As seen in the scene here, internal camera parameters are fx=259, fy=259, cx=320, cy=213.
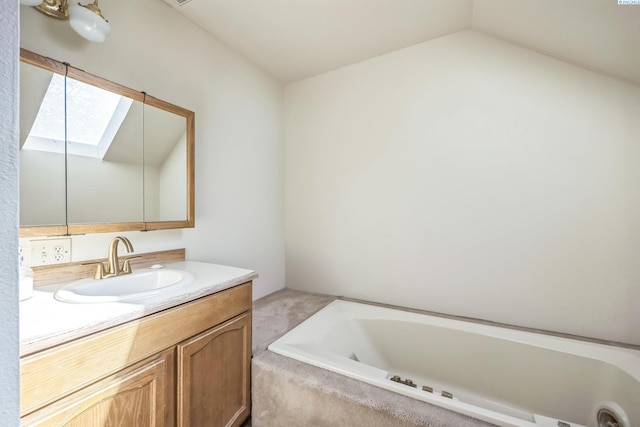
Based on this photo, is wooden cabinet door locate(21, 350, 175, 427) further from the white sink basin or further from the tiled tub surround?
the tiled tub surround

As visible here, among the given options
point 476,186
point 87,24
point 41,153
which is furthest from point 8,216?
point 476,186

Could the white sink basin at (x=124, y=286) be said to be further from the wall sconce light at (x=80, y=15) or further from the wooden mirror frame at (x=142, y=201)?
the wall sconce light at (x=80, y=15)

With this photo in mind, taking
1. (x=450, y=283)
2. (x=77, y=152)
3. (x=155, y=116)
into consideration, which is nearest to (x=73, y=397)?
(x=77, y=152)

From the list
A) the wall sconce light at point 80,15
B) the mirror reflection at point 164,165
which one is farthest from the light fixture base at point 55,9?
the mirror reflection at point 164,165

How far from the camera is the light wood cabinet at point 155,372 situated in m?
0.70

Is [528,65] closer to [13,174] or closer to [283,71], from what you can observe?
[283,71]

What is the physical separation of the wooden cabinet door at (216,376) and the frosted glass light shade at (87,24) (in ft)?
4.53

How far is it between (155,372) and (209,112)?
5.03 feet

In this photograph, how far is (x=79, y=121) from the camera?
116cm

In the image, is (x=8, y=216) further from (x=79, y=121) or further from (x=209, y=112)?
(x=209, y=112)

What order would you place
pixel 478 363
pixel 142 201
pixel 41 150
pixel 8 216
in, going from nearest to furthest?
pixel 8 216, pixel 41 150, pixel 142 201, pixel 478 363

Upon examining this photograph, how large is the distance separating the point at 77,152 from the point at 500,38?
8.12 feet

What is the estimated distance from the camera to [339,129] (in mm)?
2250

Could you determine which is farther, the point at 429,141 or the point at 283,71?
the point at 283,71
